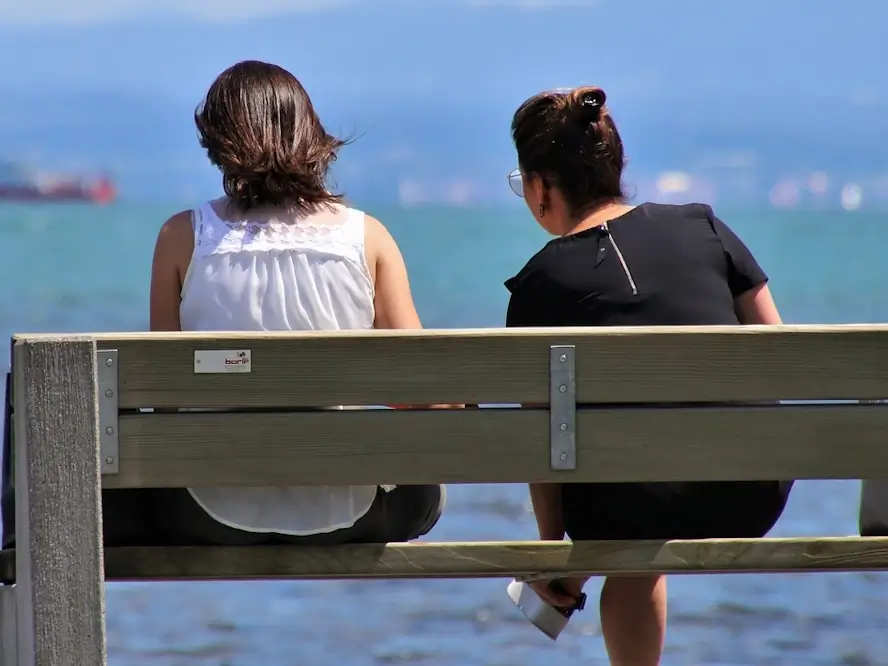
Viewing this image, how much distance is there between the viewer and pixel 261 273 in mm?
2928

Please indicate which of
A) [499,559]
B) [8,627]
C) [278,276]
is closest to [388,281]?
[278,276]

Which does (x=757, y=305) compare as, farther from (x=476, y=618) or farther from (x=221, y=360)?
(x=476, y=618)

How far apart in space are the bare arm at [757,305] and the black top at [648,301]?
0.07m

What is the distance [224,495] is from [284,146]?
2.22 ft

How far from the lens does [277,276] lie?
2.92 meters

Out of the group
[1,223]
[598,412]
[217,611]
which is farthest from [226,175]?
[1,223]

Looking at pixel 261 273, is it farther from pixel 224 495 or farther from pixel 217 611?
pixel 217 611

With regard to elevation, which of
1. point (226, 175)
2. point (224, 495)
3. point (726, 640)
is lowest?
point (726, 640)

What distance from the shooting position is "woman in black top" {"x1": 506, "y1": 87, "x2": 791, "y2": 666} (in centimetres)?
293

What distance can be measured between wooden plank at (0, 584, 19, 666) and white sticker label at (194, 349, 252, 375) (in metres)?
0.47

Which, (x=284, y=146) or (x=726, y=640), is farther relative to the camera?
(x=726, y=640)

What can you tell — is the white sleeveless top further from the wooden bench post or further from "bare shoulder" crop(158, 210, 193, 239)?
the wooden bench post

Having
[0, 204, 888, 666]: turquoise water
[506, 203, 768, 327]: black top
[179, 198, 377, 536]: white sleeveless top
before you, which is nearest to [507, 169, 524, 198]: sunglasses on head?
[506, 203, 768, 327]: black top

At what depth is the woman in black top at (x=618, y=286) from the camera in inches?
115
